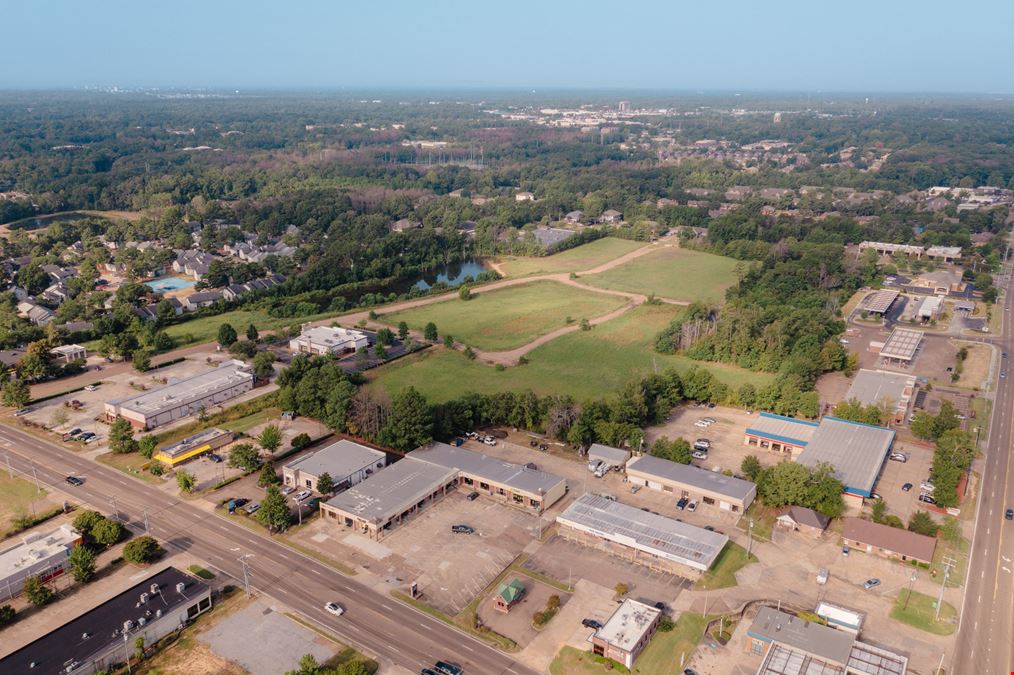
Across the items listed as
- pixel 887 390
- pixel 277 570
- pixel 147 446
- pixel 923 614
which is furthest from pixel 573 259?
pixel 923 614

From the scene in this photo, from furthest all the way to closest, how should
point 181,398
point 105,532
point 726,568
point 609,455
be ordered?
1. point 181,398
2. point 609,455
3. point 105,532
4. point 726,568

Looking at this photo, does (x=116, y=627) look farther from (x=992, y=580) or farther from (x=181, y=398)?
(x=992, y=580)

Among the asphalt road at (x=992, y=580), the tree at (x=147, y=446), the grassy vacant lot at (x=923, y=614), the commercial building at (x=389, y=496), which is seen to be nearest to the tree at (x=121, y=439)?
the tree at (x=147, y=446)

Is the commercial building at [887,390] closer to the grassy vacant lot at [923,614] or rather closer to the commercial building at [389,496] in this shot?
the grassy vacant lot at [923,614]

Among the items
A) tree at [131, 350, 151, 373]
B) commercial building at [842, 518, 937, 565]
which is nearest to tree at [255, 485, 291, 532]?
tree at [131, 350, 151, 373]

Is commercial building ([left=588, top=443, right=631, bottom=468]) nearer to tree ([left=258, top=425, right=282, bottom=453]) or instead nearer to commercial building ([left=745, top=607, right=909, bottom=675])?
commercial building ([left=745, top=607, right=909, bottom=675])

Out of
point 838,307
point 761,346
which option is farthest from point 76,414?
point 838,307

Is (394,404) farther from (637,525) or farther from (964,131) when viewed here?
(964,131)
